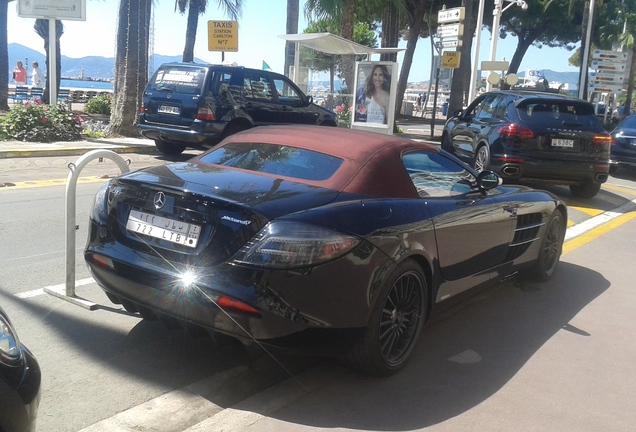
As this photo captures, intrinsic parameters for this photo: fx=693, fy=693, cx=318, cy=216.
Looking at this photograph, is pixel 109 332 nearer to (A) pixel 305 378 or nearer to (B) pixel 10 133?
(A) pixel 305 378

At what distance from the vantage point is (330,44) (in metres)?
20.8

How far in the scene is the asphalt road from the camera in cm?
355

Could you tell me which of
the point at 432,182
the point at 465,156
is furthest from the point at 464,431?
the point at 465,156

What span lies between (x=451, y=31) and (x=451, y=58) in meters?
1.07

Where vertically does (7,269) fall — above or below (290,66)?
below

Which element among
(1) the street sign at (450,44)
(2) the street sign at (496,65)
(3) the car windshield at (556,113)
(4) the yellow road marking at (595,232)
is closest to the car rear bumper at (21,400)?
(4) the yellow road marking at (595,232)

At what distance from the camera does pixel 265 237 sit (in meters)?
3.50

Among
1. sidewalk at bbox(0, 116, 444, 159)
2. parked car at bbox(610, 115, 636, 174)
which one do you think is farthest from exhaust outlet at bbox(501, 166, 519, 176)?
sidewalk at bbox(0, 116, 444, 159)

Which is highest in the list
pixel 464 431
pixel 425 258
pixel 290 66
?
pixel 290 66

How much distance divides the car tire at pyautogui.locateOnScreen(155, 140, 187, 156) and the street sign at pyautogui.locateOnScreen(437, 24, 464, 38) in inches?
390

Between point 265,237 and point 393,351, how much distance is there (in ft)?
3.90

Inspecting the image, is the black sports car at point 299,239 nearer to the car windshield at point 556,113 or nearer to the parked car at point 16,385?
the parked car at point 16,385

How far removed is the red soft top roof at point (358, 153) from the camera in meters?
4.19

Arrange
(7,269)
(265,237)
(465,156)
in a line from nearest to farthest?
(265,237) → (7,269) → (465,156)
